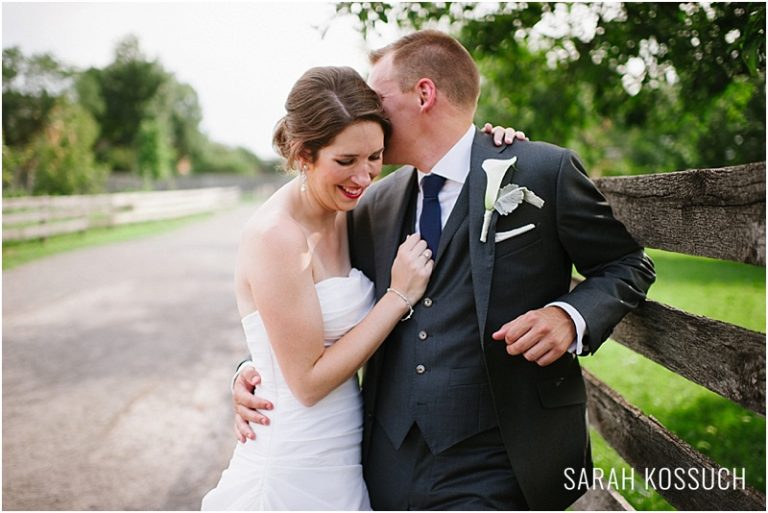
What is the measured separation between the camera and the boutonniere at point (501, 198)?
7.92 feet

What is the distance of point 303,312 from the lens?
2422 mm

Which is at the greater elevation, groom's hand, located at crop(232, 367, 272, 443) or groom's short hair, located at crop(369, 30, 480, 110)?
groom's short hair, located at crop(369, 30, 480, 110)

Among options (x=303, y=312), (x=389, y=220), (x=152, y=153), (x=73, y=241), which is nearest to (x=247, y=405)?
(x=303, y=312)

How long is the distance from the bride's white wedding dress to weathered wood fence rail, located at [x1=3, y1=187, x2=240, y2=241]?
13.2 m

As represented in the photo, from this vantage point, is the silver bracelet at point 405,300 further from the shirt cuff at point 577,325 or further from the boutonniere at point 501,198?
the shirt cuff at point 577,325

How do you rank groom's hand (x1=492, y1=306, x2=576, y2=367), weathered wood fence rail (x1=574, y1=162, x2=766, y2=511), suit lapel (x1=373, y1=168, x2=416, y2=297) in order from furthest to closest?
suit lapel (x1=373, y1=168, x2=416, y2=297), groom's hand (x1=492, y1=306, x2=576, y2=367), weathered wood fence rail (x1=574, y1=162, x2=766, y2=511)

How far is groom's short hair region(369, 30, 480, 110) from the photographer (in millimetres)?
2723

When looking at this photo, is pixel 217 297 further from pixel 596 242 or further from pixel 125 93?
pixel 125 93

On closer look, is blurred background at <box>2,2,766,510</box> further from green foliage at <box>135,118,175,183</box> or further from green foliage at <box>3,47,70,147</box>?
green foliage at <box>135,118,175,183</box>

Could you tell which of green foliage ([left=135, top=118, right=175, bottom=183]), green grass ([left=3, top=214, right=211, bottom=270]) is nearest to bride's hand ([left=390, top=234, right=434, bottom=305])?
green grass ([left=3, top=214, right=211, bottom=270])

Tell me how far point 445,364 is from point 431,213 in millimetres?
602

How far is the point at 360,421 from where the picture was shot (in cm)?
274

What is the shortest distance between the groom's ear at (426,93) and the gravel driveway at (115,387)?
2718 mm

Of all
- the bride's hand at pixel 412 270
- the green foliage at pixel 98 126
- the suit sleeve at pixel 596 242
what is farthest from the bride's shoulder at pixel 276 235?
the green foliage at pixel 98 126
